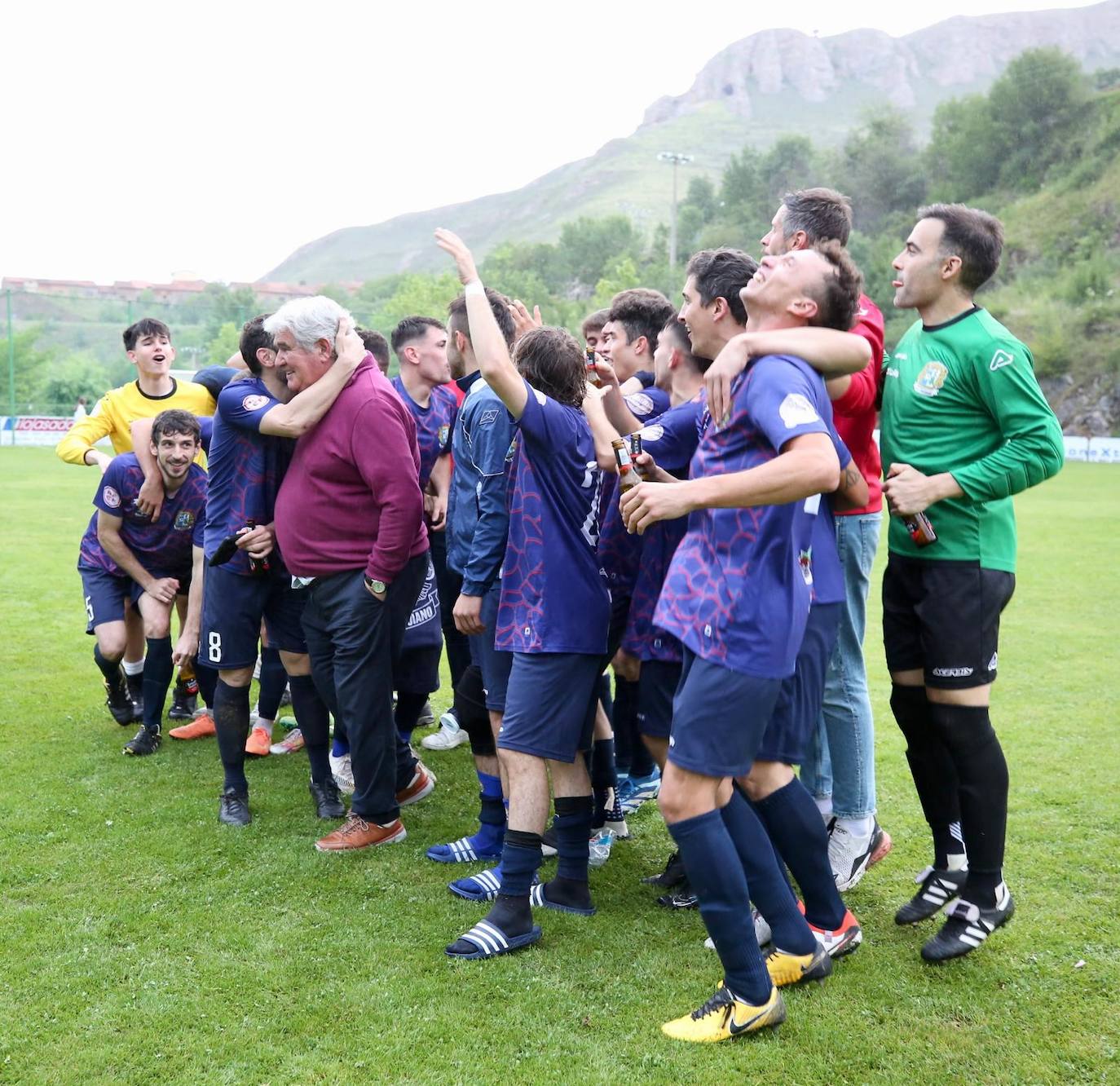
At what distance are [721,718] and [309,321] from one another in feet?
8.38

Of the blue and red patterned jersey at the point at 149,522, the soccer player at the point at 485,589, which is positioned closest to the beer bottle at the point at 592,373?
the soccer player at the point at 485,589

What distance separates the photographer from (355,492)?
15.3 ft

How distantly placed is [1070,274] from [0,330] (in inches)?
2173

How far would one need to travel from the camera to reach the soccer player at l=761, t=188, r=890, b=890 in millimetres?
4016

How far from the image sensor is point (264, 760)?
6059mm

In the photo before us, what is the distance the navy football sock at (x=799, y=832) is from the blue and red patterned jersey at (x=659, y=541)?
63 cm

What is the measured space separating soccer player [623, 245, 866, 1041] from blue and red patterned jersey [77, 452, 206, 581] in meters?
3.80

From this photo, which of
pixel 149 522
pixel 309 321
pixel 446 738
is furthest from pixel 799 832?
pixel 149 522

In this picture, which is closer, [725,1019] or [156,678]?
[725,1019]

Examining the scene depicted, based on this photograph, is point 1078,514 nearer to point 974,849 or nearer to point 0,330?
point 974,849

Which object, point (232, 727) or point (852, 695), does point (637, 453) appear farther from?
point (232, 727)

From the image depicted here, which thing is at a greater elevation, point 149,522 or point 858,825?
point 149,522

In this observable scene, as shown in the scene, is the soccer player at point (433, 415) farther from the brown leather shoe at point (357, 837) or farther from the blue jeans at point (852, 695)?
the blue jeans at point (852, 695)

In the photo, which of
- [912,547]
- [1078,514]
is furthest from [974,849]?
[1078,514]
